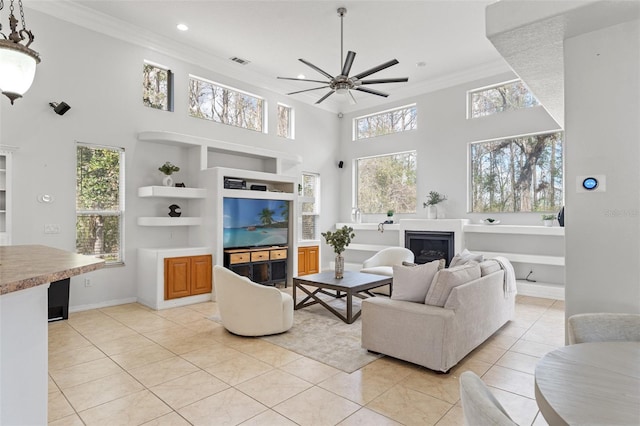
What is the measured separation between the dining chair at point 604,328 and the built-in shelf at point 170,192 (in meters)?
5.19

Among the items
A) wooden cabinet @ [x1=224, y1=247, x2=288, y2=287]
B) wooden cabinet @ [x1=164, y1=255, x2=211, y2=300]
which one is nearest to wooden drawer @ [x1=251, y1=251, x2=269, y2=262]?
wooden cabinet @ [x1=224, y1=247, x2=288, y2=287]

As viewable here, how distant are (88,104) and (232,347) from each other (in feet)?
13.5

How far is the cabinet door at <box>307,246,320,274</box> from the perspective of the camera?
7.63m

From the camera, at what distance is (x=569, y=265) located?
2.36 metres

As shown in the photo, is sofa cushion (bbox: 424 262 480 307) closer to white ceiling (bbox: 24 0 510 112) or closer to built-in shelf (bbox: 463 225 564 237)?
built-in shelf (bbox: 463 225 564 237)

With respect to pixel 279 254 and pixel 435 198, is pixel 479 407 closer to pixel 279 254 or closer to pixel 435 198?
pixel 279 254

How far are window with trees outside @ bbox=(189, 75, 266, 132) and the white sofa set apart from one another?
4972 millimetres

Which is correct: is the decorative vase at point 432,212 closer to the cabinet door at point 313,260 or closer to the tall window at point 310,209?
the cabinet door at point 313,260

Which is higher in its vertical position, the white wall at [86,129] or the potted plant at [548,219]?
the white wall at [86,129]

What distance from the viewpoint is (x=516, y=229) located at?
20.5ft

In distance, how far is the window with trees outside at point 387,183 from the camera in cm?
811

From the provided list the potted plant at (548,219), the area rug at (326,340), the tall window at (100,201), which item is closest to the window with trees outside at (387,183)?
the potted plant at (548,219)

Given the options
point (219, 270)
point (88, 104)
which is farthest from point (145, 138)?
point (219, 270)

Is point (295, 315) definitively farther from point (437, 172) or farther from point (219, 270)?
point (437, 172)
